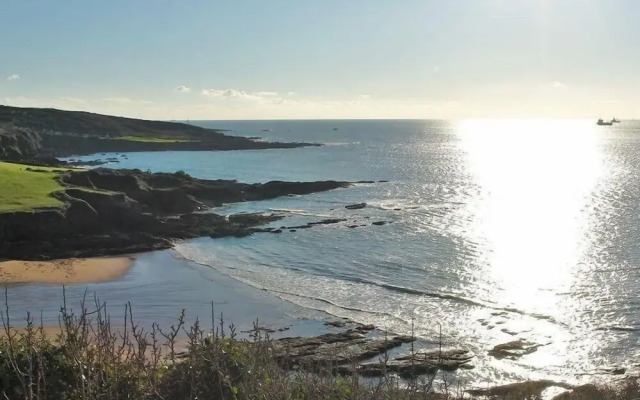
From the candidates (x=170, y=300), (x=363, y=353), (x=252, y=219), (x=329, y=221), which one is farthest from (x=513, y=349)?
A: (x=252, y=219)

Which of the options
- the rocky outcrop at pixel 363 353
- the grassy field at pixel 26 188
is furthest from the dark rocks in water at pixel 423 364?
the grassy field at pixel 26 188

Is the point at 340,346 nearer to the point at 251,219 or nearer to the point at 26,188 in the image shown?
the point at 26,188

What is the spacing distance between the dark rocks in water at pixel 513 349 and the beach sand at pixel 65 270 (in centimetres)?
1736

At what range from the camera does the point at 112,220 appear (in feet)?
122

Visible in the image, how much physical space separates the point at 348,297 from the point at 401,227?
19057mm

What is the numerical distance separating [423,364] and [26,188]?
28.8 meters

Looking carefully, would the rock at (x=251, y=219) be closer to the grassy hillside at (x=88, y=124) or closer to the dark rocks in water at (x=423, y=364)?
the dark rocks in water at (x=423, y=364)

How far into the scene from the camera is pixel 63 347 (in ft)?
26.5

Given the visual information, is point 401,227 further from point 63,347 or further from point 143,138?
point 143,138

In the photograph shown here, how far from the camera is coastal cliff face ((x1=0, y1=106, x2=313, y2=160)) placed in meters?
113

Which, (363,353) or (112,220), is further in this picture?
(112,220)

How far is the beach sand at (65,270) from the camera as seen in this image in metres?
28.0

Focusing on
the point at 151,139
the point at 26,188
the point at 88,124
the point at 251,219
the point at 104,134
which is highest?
the point at 88,124

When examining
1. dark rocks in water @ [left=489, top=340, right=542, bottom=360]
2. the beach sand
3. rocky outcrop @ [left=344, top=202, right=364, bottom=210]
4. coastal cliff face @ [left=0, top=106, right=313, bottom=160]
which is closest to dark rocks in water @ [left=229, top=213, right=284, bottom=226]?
rocky outcrop @ [left=344, top=202, right=364, bottom=210]
